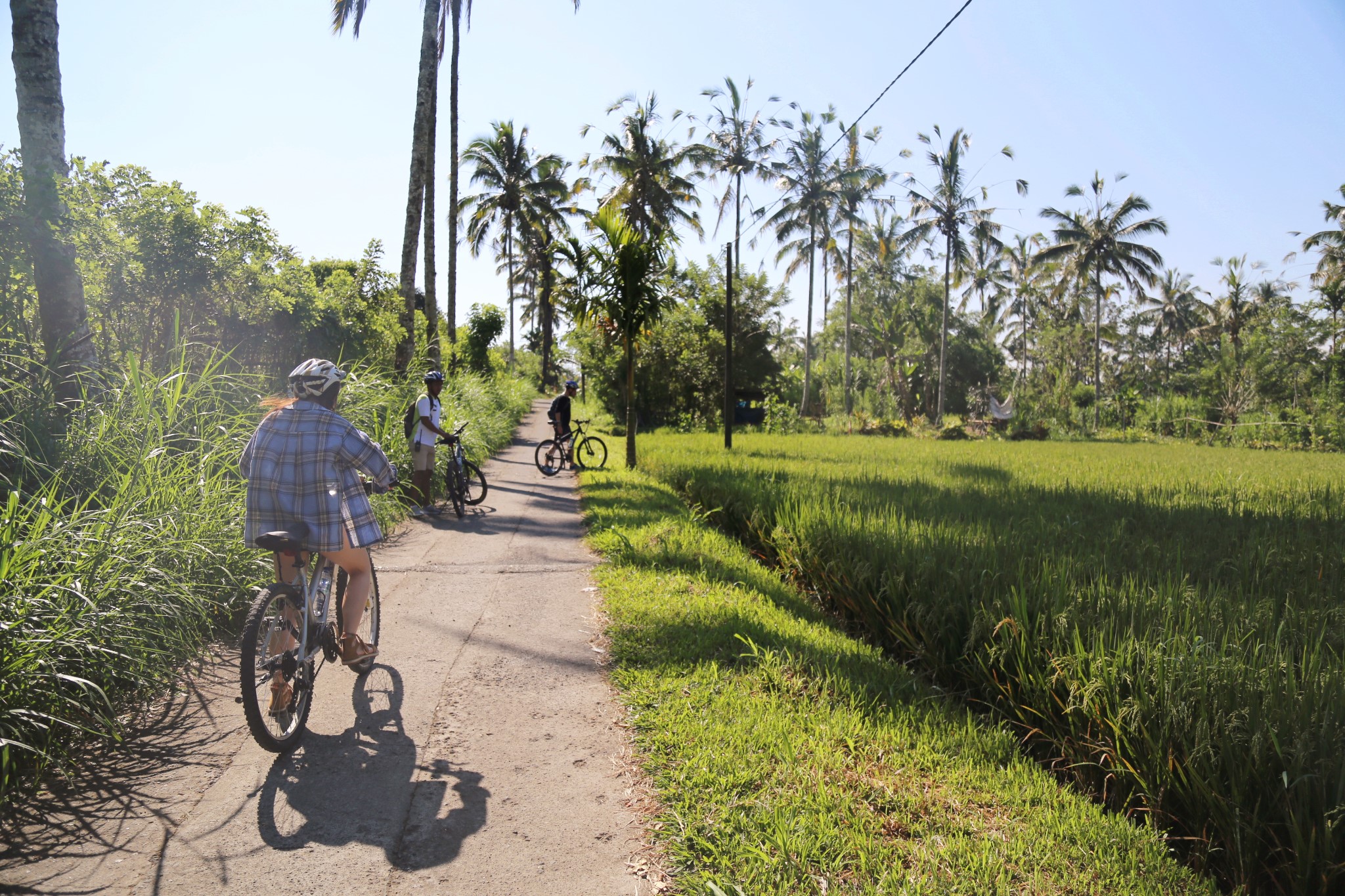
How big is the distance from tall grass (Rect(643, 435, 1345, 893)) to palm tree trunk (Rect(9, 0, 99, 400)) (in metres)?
6.62

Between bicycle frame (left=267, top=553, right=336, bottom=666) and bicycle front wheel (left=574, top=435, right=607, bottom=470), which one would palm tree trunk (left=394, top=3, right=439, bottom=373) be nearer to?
bicycle front wheel (left=574, top=435, right=607, bottom=470)

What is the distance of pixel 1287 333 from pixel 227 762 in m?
47.9

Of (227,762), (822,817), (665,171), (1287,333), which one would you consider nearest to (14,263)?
(227,762)

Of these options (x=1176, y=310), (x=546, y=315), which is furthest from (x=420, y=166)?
(x=1176, y=310)

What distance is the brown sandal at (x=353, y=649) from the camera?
163 inches

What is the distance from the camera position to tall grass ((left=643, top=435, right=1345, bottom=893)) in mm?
2570

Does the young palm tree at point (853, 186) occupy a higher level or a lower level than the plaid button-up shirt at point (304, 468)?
higher

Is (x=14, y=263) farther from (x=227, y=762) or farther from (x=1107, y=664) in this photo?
(x=1107, y=664)

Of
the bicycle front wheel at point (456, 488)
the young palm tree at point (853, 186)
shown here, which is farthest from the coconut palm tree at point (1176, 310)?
the bicycle front wheel at point (456, 488)

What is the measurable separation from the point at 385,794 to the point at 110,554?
203 centimetres

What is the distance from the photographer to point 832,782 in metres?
3.09

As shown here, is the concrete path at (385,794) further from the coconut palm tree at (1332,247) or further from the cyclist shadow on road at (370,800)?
the coconut palm tree at (1332,247)

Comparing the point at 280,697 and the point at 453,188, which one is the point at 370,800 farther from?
the point at 453,188

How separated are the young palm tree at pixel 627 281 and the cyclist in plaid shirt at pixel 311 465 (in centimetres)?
1050
